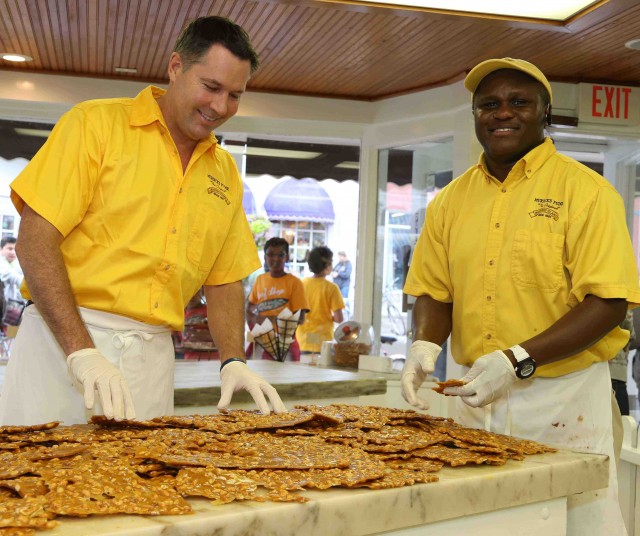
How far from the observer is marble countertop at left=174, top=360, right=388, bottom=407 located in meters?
2.53

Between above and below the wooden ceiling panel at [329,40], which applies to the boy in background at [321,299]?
below

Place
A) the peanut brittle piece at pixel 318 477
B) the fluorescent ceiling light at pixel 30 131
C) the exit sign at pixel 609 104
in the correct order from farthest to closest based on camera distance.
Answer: the fluorescent ceiling light at pixel 30 131
the exit sign at pixel 609 104
the peanut brittle piece at pixel 318 477

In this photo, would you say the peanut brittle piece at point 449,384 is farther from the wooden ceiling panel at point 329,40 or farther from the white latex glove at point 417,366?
the wooden ceiling panel at point 329,40

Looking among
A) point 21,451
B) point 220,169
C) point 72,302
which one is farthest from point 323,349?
point 21,451

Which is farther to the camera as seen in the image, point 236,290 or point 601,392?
point 236,290

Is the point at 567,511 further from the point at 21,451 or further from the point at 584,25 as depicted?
the point at 584,25

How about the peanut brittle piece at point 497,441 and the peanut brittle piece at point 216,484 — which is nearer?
the peanut brittle piece at point 216,484

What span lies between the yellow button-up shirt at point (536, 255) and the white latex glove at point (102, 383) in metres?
0.92

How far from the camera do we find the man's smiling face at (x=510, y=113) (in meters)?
2.08

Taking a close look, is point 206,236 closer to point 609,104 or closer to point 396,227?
point 609,104

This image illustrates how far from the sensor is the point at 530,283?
2008 millimetres

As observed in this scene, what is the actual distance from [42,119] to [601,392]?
202 inches

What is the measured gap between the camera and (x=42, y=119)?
6.09 meters

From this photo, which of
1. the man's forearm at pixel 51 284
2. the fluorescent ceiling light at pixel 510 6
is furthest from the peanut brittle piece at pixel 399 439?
the fluorescent ceiling light at pixel 510 6
